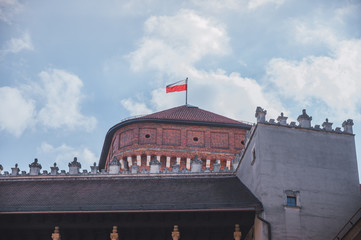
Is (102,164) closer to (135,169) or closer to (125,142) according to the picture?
(125,142)

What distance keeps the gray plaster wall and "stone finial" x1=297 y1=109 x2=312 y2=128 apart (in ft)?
1.03

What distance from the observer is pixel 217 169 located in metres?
31.2

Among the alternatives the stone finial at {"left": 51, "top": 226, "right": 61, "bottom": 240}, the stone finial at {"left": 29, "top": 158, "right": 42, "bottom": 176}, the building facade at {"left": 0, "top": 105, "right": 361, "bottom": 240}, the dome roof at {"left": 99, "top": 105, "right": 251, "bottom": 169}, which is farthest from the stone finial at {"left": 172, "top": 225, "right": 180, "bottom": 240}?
the dome roof at {"left": 99, "top": 105, "right": 251, "bottom": 169}

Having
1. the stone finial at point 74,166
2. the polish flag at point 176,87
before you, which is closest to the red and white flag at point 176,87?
the polish flag at point 176,87

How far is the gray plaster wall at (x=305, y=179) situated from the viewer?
24703mm

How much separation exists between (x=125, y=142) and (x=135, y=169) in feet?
51.2

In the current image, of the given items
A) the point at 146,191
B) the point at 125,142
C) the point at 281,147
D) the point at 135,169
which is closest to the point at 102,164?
the point at 125,142

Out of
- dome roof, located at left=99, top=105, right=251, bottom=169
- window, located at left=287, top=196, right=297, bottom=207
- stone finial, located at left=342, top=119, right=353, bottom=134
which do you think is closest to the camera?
window, located at left=287, top=196, right=297, bottom=207

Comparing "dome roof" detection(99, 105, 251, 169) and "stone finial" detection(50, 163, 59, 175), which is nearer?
"stone finial" detection(50, 163, 59, 175)

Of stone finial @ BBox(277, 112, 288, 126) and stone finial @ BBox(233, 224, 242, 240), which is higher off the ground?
stone finial @ BBox(277, 112, 288, 126)

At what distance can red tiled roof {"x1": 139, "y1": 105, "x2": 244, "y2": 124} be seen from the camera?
154 ft

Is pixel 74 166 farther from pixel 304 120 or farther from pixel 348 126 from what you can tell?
pixel 348 126

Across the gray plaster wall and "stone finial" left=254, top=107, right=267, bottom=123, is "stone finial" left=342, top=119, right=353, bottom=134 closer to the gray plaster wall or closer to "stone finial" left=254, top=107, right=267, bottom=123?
the gray plaster wall

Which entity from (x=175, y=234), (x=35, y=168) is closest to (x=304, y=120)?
(x=175, y=234)
